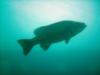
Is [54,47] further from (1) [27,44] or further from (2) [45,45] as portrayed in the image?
(1) [27,44]

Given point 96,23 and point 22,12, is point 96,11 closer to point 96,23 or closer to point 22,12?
point 96,23

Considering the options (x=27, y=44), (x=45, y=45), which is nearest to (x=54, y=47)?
(x=45, y=45)

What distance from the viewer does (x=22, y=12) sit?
1825 mm

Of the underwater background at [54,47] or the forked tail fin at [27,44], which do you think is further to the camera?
the underwater background at [54,47]

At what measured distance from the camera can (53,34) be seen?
1.66 meters

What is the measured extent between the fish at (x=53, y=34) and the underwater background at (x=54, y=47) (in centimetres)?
9

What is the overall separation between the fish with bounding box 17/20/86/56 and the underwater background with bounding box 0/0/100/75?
0.09m

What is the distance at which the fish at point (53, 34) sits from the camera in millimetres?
1658

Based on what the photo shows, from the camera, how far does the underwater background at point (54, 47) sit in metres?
1.79

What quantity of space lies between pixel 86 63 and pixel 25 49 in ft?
1.56

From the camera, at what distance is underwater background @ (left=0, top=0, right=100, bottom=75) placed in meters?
1.79

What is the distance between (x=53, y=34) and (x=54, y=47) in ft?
0.45

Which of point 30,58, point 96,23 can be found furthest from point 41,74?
point 96,23

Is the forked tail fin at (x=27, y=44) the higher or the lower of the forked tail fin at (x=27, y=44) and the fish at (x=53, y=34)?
the lower
